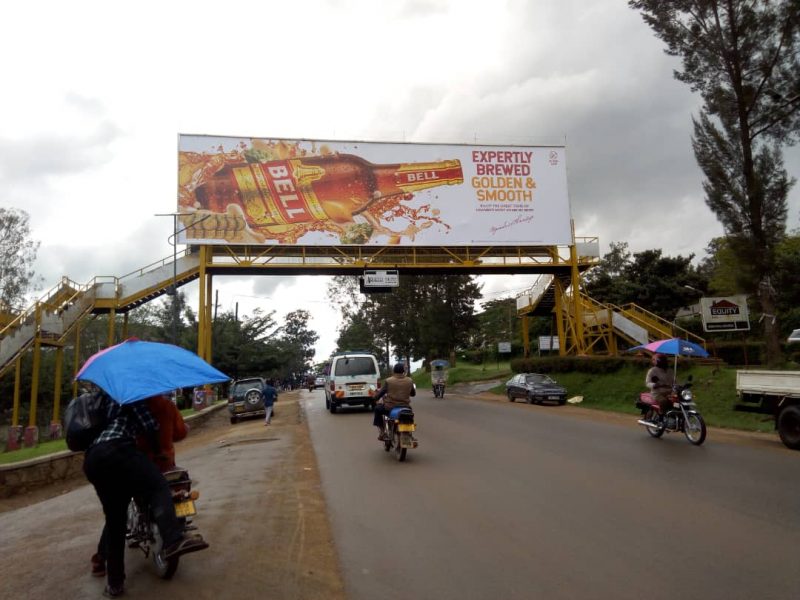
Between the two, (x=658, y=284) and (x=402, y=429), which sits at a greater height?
(x=658, y=284)

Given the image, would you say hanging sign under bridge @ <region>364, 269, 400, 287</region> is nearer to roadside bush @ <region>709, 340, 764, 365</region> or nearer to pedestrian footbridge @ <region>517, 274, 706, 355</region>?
pedestrian footbridge @ <region>517, 274, 706, 355</region>

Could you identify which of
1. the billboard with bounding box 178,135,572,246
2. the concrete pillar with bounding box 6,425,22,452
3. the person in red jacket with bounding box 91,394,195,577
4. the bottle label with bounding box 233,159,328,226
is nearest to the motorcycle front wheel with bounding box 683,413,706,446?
the person in red jacket with bounding box 91,394,195,577

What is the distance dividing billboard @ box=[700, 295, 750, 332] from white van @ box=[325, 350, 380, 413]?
11375mm

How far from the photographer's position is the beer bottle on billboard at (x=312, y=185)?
95.1 ft

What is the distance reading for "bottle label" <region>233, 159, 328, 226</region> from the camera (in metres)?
29.0

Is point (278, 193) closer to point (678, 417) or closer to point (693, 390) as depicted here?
point (693, 390)

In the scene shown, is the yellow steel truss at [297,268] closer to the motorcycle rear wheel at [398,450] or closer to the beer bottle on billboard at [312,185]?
the beer bottle on billboard at [312,185]

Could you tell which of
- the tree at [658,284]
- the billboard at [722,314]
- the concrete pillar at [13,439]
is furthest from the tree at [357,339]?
the billboard at [722,314]

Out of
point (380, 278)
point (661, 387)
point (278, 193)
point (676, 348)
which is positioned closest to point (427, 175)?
point (380, 278)

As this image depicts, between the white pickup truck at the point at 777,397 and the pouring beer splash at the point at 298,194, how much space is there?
63.1ft

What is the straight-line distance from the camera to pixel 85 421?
4.41 metres

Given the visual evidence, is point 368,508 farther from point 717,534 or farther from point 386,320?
point 386,320

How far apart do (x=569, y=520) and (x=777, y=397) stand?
772cm

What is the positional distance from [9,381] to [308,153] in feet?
82.2
